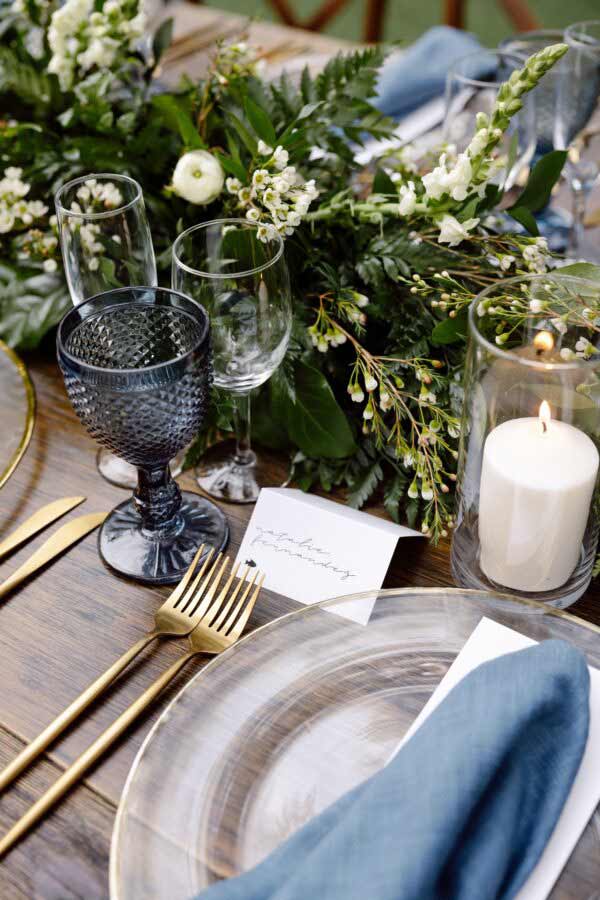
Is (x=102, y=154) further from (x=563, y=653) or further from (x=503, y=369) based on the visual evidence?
(x=563, y=653)

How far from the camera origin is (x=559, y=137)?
111cm

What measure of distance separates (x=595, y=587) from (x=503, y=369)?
0.77 ft

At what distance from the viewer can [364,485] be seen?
0.81 meters

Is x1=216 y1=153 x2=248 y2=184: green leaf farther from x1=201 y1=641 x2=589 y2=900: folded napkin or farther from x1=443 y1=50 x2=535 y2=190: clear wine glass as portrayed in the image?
x1=201 y1=641 x2=589 y2=900: folded napkin

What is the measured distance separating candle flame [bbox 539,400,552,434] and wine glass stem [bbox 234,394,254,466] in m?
0.28

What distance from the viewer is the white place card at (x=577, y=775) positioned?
48 centimetres

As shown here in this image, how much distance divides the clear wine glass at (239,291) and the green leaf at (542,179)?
0.92 feet

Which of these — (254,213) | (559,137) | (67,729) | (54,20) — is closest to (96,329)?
(254,213)

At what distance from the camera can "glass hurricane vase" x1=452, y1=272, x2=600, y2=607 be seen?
598mm

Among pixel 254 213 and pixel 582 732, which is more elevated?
pixel 254 213

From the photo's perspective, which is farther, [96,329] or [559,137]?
[559,137]

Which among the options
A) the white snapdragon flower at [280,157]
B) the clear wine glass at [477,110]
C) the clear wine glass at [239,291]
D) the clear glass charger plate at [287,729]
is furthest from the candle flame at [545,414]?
the clear wine glass at [477,110]

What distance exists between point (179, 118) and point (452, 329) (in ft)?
1.28

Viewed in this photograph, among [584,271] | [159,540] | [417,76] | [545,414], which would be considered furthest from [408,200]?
[417,76]
